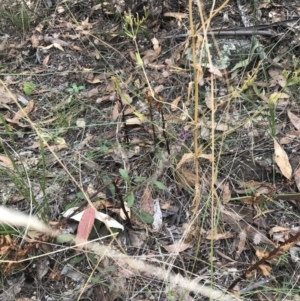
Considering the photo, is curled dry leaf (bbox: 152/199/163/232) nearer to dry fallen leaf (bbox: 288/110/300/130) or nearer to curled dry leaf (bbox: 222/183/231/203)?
curled dry leaf (bbox: 222/183/231/203)

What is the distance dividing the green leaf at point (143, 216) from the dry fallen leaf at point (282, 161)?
0.50 meters

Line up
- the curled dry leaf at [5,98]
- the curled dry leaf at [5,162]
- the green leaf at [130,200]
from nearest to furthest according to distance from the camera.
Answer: the green leaf at [130,200] → the curled dry leaf at [5,162] → the curled dry leaf at [5,98]

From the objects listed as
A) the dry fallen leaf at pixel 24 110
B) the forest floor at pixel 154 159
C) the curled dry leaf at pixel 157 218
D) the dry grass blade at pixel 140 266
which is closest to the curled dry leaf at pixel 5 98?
the forest floor at pixel 154 159

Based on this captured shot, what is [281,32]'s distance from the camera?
83.0 inches

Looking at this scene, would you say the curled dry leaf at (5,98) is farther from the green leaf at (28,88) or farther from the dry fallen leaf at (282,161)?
the dry fallen leaf at (282,161)

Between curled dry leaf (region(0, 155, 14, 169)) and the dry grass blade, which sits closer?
the dry grass blade

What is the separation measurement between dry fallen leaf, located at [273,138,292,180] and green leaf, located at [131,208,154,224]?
1.63 feet

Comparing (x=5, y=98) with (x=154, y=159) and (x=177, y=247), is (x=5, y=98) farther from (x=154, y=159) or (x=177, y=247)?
(x=177, y=247)

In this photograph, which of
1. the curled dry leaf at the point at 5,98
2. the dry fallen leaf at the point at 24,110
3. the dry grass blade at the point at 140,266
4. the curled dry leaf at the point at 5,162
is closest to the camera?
the dry grass blade at the point at 140,266

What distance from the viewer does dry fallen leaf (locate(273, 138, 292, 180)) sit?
5.35ft

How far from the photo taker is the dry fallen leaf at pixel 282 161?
1.63 meters

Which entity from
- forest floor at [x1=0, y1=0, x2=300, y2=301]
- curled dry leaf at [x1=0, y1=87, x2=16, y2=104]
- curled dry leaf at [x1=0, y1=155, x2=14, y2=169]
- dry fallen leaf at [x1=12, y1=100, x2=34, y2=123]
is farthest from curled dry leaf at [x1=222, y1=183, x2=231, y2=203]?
curled dry leaf at [x1=0, y1=87, x2=16, y2=104]

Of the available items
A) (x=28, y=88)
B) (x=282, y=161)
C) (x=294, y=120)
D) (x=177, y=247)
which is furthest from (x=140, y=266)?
(x=28, y=88)

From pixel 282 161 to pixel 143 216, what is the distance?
0.54 meters
